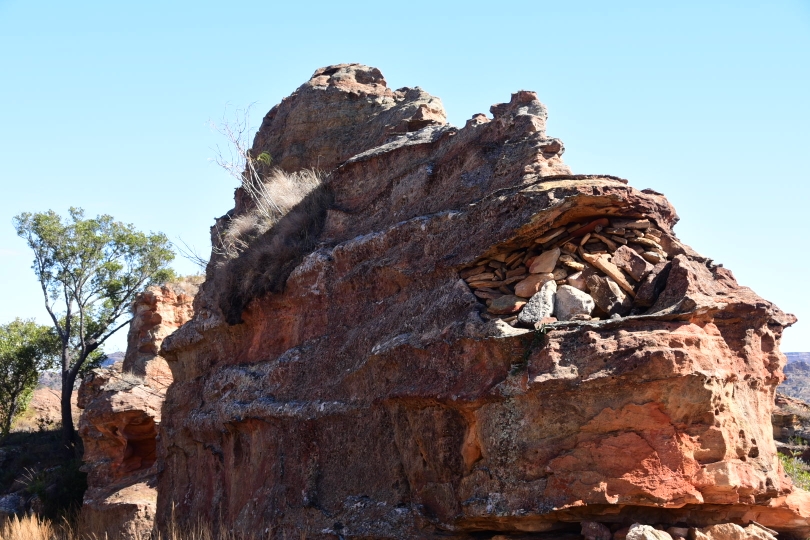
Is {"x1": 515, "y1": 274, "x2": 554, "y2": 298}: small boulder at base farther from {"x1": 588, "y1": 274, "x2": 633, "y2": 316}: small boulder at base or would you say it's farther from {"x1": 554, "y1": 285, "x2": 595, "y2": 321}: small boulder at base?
{"x1": 588, "y1": 274, "x2": 633, "y2": 316}: small boulder at base

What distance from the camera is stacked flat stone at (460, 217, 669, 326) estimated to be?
6469mm

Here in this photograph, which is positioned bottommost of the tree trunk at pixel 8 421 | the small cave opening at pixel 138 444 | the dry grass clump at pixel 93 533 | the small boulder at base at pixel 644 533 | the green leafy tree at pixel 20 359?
the dry grass clump at pixel 93 533

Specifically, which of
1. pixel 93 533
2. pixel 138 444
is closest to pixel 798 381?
pixel 138 444

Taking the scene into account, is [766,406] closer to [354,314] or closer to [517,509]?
[517,509]

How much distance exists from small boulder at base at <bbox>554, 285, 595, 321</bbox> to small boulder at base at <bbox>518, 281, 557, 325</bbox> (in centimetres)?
6

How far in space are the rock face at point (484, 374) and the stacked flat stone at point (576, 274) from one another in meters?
0.03

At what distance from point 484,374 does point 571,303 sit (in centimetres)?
94

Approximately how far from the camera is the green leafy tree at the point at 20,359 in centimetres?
2789

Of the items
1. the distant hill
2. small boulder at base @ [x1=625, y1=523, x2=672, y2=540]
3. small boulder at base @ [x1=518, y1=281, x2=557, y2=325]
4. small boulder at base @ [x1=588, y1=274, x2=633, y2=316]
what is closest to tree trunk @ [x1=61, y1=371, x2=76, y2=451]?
small boulder at base @ [x1=518, y1=281, x2=557, y2=325]

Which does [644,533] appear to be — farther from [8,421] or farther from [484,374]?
[8,421]

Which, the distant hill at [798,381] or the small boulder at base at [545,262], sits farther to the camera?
the distant hill at [798,381]

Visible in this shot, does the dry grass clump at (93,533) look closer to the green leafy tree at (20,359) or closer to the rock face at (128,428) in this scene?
the rock face at (128,428)

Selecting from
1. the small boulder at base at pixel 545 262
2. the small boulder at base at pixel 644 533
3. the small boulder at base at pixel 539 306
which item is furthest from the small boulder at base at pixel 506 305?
the small boulder at base at pixel 644 533

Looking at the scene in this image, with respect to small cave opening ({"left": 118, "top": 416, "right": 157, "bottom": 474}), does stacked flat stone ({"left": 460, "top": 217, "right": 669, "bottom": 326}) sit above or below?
above
